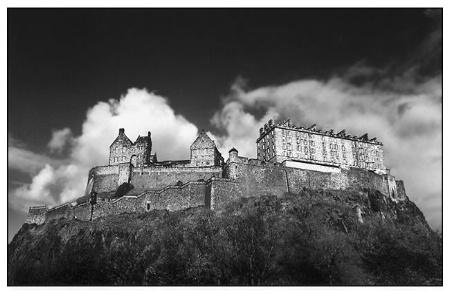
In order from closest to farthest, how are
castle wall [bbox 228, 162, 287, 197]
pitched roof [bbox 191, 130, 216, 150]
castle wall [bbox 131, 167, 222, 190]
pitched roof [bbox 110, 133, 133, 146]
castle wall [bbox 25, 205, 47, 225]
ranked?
castle wall [bbox 228, 162, 287, 197], castle wall [bbox 25, 205, 47, 225], castle wall [bbox 131, 167, 222, 190], pitched roof [bbox 191, 130, 216, 150], pitched roof [bbox 110, 133, 133, 146]

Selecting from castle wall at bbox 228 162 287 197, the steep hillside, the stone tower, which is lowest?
the steep hillside

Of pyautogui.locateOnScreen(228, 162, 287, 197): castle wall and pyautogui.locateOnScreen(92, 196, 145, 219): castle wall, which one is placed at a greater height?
pyautogui.locateOnScreen(228, 162, 287, 197): castle wall

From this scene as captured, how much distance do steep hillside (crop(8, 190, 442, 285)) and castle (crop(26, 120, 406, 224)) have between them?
1.79 meters

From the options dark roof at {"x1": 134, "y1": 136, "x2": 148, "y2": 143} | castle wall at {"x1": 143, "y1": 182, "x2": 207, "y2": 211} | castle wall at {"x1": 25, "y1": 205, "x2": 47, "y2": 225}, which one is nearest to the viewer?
castle wall at {"x1": 143, "y1": 182, "x2": 207, "y2": 211}

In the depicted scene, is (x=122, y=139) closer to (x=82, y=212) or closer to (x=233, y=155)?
(x=82, y=212)

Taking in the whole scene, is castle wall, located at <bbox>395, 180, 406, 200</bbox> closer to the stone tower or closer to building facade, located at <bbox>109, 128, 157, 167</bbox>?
the stone tower

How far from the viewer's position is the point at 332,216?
42.0 metres

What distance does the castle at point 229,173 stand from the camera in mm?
43134

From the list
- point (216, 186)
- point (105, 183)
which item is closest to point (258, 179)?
point (216, 186)

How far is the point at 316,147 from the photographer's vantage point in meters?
57.4

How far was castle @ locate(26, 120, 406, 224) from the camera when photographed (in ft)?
142

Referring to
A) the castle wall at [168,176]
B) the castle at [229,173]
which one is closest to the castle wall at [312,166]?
the castle at [229,173]

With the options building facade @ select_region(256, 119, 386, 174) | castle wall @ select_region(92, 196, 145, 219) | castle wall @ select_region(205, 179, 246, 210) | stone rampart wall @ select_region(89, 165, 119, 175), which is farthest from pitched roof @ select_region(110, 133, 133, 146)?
castle wall @ select_region(205, 179, 246, 210)

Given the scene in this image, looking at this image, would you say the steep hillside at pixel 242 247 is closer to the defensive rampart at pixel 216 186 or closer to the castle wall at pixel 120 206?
the castle wall at pixel 120 206
